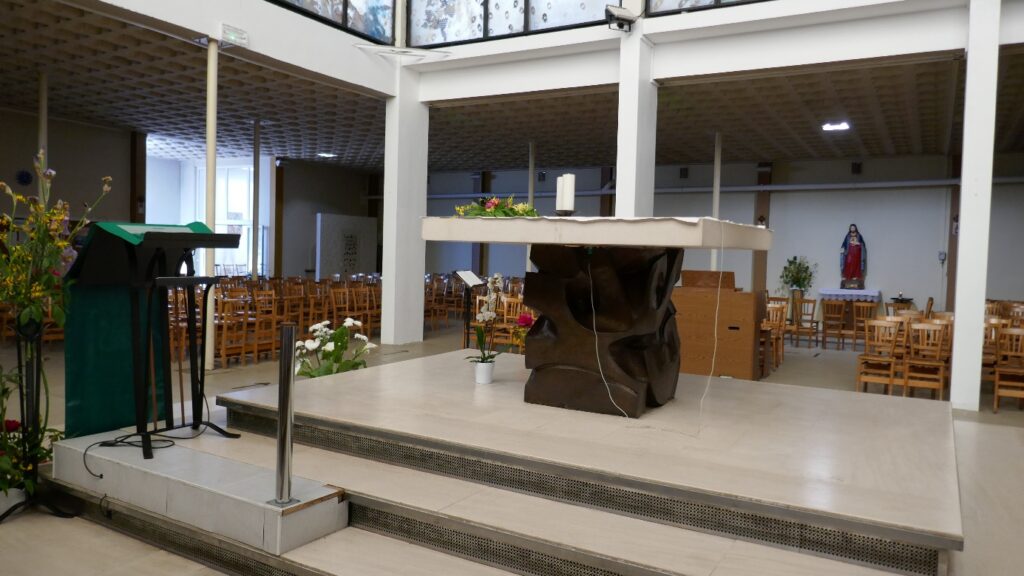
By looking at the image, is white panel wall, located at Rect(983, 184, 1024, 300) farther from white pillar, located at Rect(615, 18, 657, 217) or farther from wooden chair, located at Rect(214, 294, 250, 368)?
wooden chair, located at Rect(214, 294, 250, 368)

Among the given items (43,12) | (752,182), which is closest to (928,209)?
(752,182)

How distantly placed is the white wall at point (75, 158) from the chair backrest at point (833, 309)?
1311cm

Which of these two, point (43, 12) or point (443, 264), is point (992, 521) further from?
point (443, 264)

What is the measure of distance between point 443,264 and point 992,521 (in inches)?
653

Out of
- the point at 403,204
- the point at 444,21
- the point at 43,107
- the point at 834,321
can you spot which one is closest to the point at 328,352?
the point at 403,204

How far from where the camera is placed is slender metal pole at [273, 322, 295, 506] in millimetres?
2919

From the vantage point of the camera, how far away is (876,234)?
13.8 metres

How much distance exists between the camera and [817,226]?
14.3 m

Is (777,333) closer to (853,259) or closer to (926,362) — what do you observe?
(926,362)

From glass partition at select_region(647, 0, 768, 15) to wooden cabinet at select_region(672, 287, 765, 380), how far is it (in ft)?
9.94

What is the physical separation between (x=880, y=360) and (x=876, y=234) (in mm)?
7863

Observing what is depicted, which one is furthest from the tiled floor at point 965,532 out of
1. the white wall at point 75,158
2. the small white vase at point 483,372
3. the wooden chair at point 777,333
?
the white wall at point 75,158

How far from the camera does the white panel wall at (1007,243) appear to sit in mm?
12680

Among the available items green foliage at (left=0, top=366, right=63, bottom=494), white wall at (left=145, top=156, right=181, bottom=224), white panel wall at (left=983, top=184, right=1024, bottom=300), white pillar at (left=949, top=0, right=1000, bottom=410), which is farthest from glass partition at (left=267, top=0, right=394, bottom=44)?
white wall at (left=145, top=156, right=181, bottom=224)
